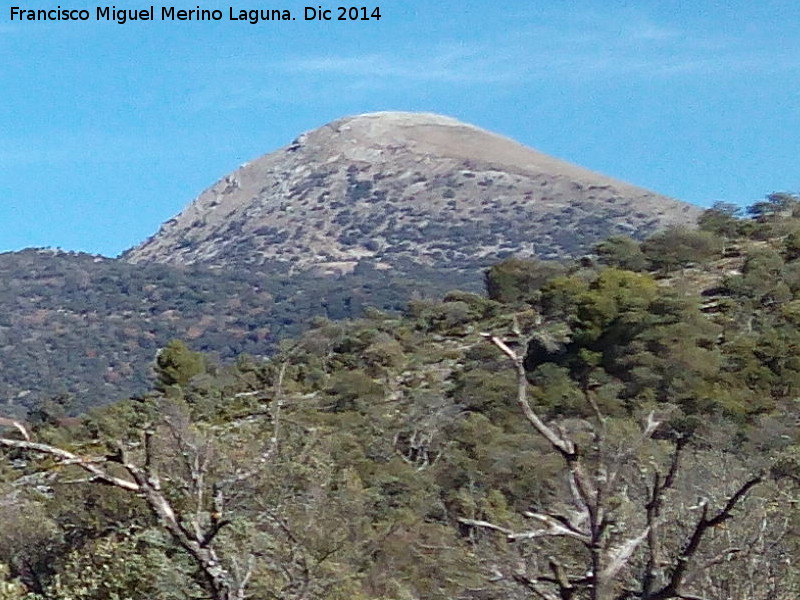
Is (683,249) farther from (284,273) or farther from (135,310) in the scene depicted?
(284,273)

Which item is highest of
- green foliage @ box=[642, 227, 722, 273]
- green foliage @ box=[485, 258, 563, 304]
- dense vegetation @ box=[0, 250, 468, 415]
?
green foliage @ box=[642, 227, 722, 273]

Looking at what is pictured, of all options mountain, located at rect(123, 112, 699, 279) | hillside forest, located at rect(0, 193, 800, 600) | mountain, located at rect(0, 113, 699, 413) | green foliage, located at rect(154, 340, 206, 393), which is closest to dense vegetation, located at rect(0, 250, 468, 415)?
mountain, located at rect(0, 113, 699, 413)

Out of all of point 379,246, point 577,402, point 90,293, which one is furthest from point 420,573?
point 379,246

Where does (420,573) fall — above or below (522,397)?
below

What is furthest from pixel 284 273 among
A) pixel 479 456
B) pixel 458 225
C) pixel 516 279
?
pixel 479 456

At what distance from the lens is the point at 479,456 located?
1142 inches

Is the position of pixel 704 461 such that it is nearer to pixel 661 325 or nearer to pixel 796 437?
pixel 796 437

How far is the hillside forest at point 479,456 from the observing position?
13.3 feet

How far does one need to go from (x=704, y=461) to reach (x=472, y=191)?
17913cm

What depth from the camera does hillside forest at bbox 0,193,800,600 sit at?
4.04m

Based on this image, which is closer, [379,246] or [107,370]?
[107,370]

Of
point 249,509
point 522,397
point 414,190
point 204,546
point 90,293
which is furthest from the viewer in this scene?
point 414,190

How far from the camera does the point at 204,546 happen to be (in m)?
3.95

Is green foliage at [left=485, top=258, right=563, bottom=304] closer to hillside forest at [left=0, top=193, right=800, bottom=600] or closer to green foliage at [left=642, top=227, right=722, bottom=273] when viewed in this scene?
hillside forest at [left=0, top=193, right=800, bottom=600]
